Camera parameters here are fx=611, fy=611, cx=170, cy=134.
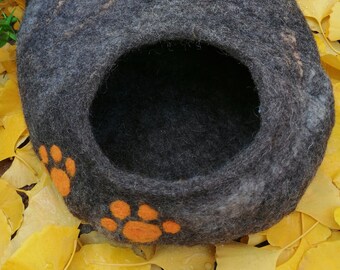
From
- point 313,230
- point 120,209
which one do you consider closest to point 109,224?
→ point 120,209

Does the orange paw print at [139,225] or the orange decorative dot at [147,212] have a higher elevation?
the orange decorative dot at [147,212]

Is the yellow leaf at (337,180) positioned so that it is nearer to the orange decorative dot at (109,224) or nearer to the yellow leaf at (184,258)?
the yellow leaf at (184,258)

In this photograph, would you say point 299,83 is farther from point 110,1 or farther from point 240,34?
point 110,1

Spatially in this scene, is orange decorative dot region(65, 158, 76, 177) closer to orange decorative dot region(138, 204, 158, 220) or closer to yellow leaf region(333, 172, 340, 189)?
orange decorative dot region(138, 204, 158, 220)

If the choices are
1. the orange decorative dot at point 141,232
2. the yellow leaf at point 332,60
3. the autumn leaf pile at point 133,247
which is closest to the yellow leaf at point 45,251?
the autumn leaf pile at point 133,247

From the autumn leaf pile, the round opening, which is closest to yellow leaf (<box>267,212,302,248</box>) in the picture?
the autumn leaf pile

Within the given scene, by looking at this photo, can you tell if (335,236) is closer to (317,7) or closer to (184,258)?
(184,258)
